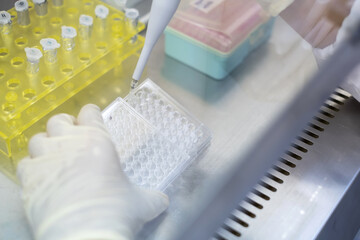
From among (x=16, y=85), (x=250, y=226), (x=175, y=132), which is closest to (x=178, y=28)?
(x=175, y=132)

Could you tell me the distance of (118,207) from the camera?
622 mm

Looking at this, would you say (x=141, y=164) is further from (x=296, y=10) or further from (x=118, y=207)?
(x=296, y=10)

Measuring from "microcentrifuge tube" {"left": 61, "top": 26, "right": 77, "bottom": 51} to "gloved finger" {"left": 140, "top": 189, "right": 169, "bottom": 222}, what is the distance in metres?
0.43

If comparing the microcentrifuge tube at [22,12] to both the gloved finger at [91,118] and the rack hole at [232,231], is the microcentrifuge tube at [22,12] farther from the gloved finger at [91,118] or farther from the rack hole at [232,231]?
the rack hole at [232,231]

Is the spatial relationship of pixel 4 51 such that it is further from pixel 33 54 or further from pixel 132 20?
pixel 132 20

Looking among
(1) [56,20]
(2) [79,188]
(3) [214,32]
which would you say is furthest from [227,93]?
(2) [79,188]

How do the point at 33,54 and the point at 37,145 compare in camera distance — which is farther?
the point at 33,54

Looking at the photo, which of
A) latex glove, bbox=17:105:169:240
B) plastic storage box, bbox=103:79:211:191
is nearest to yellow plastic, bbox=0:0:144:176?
plastic storage box, bbox=103:79:211:191

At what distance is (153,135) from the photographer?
3.24 feet

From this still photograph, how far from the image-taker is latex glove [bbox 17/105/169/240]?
586mm

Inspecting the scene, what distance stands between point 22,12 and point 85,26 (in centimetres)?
16

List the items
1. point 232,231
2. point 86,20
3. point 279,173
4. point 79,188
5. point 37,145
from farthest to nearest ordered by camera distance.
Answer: point 86,20 < point 279,173 < point 232,231 < point 37,145 < point 79,188

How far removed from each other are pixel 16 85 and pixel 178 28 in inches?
16.6

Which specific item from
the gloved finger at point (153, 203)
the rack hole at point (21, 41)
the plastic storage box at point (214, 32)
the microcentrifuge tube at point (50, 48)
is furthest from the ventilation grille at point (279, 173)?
the rack hole at point (21, 41)
